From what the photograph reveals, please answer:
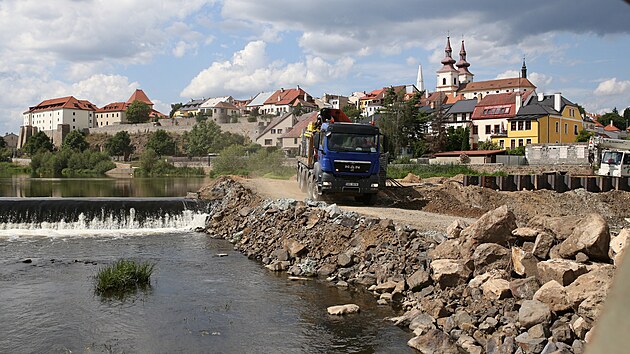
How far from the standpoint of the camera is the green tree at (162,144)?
97.3 metres

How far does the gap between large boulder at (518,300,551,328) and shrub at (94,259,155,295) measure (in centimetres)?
954

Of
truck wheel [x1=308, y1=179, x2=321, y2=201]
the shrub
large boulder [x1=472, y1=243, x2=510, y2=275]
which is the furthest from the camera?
truck wheel [x1=308, y1=179, x2=321, y2=201]

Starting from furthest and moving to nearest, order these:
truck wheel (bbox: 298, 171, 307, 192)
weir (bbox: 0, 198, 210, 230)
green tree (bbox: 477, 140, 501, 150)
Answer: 1. green tree (bbox: 477, 140, 501, 150)
2. truck wheel (bbox: 298, 171, 307, 192)
3. weir (bbox: 0, 198, 210, 230)

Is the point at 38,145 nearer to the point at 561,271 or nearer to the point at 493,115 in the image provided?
the point at 493,115

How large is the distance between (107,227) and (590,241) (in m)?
20.8

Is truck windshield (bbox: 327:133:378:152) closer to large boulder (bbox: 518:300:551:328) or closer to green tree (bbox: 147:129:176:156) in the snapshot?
large boulder (bbox: 518:300:551:328)

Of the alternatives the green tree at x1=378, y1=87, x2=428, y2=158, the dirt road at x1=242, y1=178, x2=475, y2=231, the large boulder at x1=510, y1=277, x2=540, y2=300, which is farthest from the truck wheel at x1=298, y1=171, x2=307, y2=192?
the green tree at x1=378, y1=87, x2=428, y2=158

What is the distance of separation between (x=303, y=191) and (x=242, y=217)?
211 inches

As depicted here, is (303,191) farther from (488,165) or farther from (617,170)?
(488,165)

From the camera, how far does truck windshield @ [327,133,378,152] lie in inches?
872

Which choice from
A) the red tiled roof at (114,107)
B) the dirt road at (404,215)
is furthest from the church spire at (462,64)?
the dirt road at (404,215)

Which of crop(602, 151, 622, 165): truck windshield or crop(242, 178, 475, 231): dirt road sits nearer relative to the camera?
crop(242, 178, 475, 231): dirt road

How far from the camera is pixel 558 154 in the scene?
162 ft

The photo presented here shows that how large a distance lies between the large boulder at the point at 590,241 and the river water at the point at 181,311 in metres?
3.91
